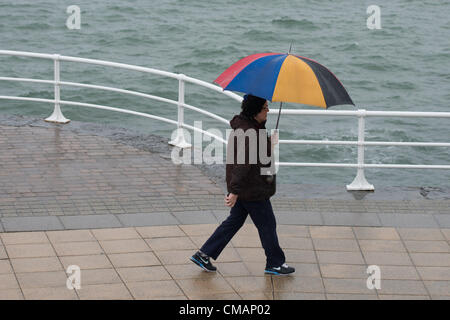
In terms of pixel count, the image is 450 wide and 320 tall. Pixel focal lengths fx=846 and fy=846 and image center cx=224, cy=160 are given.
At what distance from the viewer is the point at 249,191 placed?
24.6ft

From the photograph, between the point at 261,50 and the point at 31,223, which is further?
the point at 261,50

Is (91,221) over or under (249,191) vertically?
under

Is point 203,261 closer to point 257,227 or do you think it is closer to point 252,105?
point 257,227

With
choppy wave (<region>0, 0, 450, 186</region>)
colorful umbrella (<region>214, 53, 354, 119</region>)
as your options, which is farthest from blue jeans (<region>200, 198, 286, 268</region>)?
choppy wave (<region>0, 0, 450, 186</region>)

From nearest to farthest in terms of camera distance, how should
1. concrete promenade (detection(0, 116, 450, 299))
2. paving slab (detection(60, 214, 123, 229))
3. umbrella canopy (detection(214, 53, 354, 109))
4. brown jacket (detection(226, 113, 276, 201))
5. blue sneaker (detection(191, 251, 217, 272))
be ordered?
umbrella canopy (detection(214, 53, 354, 109)), brown jacket (detection(226, 113, 276, 201)), concrete promenade (detection(0, 116, 450, 299)), blue sneaker (detection(191, 251, 217, 272)), paving slab (detection(60, 214, 123, 229))

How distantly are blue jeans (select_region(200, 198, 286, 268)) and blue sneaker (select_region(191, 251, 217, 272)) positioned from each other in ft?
0.16

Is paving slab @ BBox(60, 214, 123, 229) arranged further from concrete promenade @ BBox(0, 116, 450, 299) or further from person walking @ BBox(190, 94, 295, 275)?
person walking @ BBox(190, 94, 295, 275)

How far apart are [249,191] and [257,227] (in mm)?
453

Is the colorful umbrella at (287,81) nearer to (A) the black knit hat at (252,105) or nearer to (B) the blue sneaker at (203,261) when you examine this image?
(A) the black knit hat at (252,105)

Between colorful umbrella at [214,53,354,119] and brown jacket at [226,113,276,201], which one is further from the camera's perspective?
brown jacket at [226,113,276,201]

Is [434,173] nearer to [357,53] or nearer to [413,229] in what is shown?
[413,229]

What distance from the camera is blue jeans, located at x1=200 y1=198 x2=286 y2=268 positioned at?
7668mm

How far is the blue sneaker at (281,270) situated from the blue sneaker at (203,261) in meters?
0.54

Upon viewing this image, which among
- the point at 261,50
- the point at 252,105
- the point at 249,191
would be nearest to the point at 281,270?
the point at 249,191
